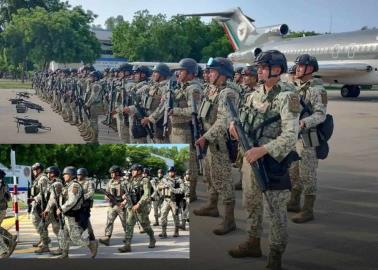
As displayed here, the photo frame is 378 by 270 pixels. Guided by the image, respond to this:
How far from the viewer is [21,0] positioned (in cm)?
273

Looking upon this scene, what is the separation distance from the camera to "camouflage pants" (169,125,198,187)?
118 inches

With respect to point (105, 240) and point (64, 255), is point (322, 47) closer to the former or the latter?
point (105, 240)

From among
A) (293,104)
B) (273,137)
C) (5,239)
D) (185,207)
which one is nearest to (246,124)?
(273,137)

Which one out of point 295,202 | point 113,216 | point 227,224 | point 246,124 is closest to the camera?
point 246,124

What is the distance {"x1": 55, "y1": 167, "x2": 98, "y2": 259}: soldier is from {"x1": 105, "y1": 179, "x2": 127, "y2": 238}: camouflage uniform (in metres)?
0.12

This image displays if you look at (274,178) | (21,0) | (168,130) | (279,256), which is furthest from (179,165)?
(21,0)

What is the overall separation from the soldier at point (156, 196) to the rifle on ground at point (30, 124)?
0.61m

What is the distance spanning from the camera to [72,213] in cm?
298

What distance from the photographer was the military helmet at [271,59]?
2631 mm

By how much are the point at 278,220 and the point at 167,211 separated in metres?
0.58

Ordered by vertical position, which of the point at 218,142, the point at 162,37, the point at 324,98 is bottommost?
the point at 218,142

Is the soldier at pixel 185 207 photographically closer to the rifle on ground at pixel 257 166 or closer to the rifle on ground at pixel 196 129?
the rifle on ground at pixel 196 129

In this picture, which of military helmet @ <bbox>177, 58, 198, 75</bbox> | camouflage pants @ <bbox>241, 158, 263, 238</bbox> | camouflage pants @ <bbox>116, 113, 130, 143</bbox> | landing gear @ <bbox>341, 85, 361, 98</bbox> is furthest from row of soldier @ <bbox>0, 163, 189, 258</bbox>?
landing gear @ <bbox>341, 85, 361, 98</bbox>

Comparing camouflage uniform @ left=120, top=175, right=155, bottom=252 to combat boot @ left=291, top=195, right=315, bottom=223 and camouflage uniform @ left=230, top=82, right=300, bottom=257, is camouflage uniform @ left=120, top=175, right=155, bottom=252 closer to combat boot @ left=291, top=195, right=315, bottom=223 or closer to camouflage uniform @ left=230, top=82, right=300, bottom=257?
camouflage uniform @ left=230, top=82, right=300, bottom=257
